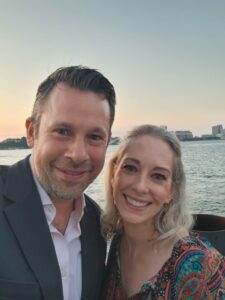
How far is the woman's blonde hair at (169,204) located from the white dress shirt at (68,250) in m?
0.44

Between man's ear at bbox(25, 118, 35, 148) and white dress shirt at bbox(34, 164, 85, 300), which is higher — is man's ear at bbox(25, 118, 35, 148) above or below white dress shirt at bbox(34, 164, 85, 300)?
above

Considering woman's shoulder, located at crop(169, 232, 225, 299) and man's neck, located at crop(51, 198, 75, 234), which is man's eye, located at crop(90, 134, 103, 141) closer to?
man's neck, located at crop(51, 198, 75, 234)

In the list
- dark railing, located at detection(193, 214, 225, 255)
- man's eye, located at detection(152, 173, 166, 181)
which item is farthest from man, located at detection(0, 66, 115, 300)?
dark railing, located at detection(193, 214, 225, 255)

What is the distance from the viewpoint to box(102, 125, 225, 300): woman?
2514 millimetres

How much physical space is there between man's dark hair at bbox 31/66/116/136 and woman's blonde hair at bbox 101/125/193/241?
0.44 meters

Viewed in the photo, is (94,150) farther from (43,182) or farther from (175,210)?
(175,210)

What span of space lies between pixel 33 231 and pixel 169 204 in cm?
127

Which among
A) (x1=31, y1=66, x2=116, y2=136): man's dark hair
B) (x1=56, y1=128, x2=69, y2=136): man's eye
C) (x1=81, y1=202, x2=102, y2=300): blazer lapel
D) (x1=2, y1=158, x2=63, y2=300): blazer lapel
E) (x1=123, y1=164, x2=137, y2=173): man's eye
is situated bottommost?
(x1=81, y1=202, x2=102, y2=300): blazer lapel

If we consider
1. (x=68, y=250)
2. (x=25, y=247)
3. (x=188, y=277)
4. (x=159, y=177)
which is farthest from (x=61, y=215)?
(x=188, y=277)

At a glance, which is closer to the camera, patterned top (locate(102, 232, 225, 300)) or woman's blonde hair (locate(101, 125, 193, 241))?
patterned top (locate(102, 232, 225, 300))

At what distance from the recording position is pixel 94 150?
2475 mm

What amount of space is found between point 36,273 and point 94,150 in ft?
2.75

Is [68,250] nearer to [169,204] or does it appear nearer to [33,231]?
[33,231]

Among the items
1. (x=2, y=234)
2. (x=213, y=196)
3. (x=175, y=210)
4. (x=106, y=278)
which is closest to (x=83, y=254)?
(x=106, y=278)
